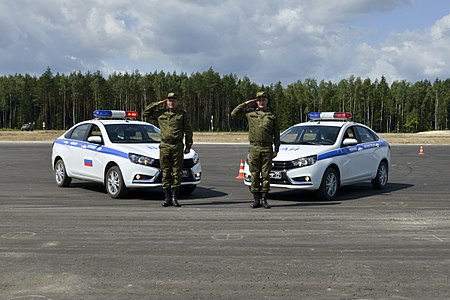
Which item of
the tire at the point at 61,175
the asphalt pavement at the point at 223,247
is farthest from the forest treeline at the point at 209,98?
the asphalt pavement at the point at 223,247

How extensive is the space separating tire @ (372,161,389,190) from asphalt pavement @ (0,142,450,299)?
1.43 meters

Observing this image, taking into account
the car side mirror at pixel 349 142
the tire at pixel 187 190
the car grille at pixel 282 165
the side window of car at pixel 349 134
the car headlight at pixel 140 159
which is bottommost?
the tire at pixel 187 190

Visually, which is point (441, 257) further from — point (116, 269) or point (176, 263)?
point (116, 269)

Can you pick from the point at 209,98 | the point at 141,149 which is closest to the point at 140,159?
the point at 141,149

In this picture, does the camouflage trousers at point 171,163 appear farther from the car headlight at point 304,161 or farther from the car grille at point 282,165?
the car headlight at point 304,161

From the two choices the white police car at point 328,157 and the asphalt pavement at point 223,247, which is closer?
the asphalt pavement at point 223,247

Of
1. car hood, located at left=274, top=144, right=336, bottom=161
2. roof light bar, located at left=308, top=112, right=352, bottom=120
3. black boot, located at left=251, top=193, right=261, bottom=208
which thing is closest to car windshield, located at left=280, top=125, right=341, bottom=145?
car hood, located at left=274, top=144, right=336, bottom=161

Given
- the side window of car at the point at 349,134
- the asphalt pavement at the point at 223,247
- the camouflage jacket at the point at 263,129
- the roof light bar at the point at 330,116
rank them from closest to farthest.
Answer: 1. the asphalt pavement at the point at 223,247
2. the camouflage jacket at the point at 263,129
3. the side window of car at the point at 349,134
4. the roof light bar at the point at 330,116

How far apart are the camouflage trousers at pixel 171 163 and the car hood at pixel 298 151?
2.09 meters

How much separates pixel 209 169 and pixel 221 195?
719cm

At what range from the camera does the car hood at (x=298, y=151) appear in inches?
446

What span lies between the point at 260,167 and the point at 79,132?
514 cm

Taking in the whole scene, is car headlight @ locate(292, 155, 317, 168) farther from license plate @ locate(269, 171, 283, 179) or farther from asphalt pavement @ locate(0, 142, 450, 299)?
asphalt pavement @ locate(0, 142, 450, 299)

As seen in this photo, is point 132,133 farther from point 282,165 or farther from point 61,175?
point 282,165
